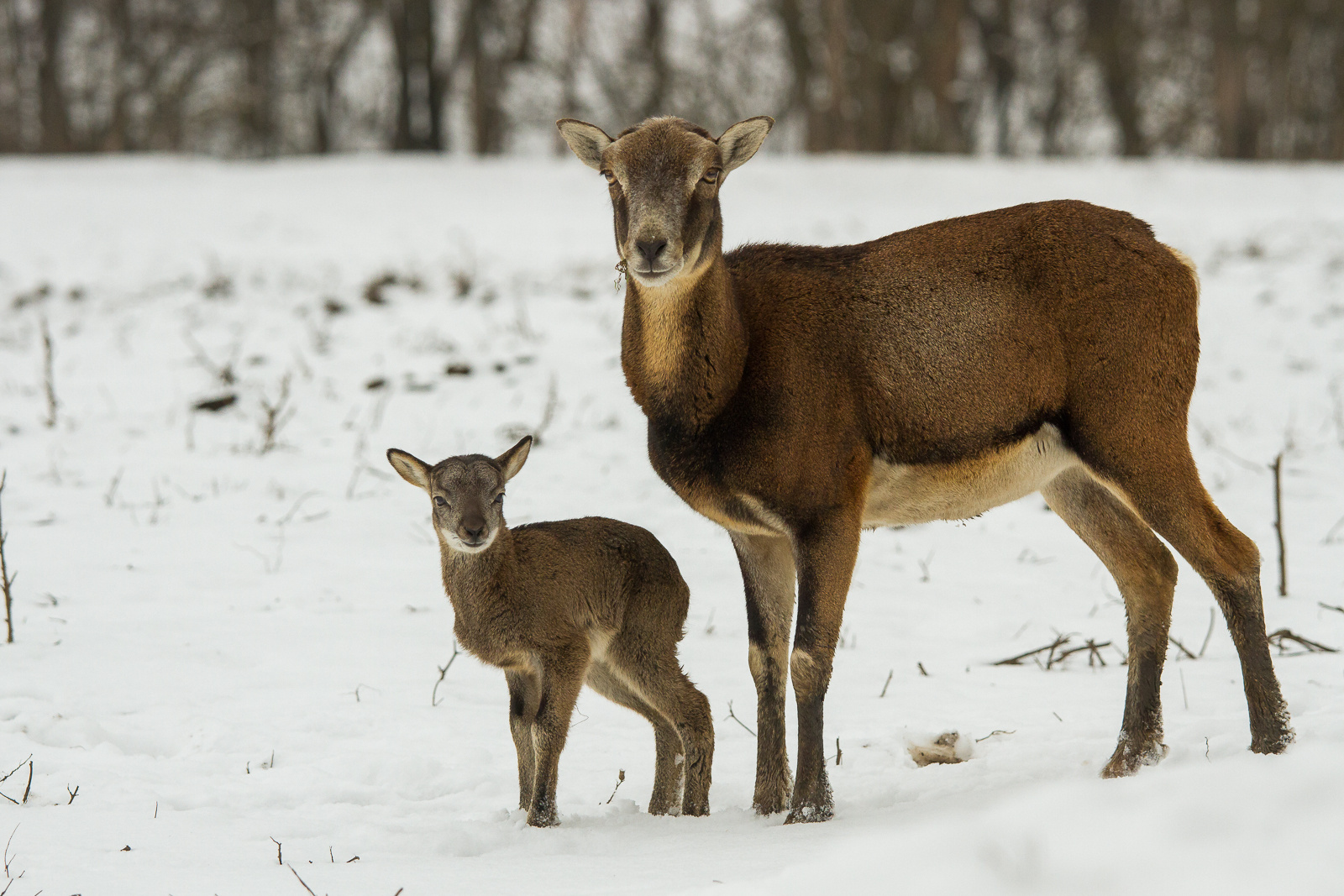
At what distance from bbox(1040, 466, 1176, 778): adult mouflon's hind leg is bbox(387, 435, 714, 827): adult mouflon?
203 centimetres

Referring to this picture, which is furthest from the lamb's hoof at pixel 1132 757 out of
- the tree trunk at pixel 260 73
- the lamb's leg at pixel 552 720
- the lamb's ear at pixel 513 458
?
the tree trunk at pixel 260 73

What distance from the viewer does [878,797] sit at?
5.81 metres

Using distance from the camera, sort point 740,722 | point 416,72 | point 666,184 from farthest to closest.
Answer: point 416,72 < point 740,722 < point 666,184

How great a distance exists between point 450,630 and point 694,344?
3.40 meters

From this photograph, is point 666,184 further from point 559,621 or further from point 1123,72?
point 1123,72

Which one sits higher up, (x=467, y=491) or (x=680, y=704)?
(x=467, y=491)

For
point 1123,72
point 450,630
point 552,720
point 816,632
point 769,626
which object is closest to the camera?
point 816,632

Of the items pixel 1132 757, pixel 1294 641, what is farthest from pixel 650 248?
pixel 1294 641

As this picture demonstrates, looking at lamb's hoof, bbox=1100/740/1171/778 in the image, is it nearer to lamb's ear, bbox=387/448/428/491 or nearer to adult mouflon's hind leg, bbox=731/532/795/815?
adult mouflon's hind leg, bbox=731/532/795/815

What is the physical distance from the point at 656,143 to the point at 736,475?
1.48 m

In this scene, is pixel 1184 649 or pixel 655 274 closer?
pixel 655 274

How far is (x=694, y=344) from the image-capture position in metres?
5.61

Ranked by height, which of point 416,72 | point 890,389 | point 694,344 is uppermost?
point 416,72

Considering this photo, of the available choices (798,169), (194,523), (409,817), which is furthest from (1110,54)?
(409,817)
